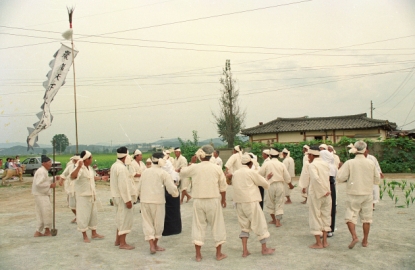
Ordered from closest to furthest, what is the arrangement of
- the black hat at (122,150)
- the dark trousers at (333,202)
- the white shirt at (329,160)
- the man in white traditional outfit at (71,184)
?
the black hat at (122,150), the dark trousers at (333,202), the white shirt at (329,160), the man in white traditional outfit at (71,184)

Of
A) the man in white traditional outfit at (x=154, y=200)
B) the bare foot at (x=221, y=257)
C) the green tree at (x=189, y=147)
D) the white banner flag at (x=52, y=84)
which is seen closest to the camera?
the bare foot at (x=221, y=257)

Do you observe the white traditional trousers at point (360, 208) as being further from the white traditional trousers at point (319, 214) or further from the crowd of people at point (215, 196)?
the white traditional trousers at point (319, 214)

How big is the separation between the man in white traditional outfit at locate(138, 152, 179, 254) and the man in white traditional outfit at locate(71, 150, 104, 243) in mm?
1540

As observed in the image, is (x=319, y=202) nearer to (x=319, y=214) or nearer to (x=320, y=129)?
(x=319, y=214)

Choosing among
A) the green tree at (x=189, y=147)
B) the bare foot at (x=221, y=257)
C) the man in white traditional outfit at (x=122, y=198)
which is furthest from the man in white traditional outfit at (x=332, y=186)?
the green tree at (x=189, y=147)

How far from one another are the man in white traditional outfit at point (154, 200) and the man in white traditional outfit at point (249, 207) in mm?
1170

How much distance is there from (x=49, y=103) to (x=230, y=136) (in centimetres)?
2043

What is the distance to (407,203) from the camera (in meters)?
9.41

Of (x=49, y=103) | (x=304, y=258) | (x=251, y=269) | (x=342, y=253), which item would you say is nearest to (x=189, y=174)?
(x=251, y=269)

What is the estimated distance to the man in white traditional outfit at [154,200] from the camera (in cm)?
628

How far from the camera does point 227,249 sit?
21.0 feet

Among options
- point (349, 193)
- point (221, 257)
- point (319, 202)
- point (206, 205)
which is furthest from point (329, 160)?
point (221, 257)

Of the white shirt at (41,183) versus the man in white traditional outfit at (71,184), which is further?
the man in white traditional outfit at (71,184)

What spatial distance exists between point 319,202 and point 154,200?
2.91 m
